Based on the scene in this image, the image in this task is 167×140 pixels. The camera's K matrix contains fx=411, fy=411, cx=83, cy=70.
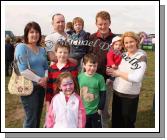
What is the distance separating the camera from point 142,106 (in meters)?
4.80

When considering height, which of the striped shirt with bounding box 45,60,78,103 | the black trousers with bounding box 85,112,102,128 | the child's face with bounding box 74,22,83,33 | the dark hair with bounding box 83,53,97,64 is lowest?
the black trousers with bounding box 85,112,102,128

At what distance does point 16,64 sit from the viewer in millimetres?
4469

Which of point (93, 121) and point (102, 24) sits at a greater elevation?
point (102, 24)

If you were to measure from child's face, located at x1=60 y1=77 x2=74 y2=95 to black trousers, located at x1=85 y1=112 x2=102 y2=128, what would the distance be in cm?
35

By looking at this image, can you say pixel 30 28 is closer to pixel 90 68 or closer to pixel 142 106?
pixel 90 68

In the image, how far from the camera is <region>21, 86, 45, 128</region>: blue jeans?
4.49 m

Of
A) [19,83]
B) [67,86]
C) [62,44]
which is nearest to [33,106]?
[19,83]

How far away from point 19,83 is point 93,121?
3.00 feet

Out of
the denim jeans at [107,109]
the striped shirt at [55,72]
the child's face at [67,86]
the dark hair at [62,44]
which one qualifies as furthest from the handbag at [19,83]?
the denim jeans at [107,109]

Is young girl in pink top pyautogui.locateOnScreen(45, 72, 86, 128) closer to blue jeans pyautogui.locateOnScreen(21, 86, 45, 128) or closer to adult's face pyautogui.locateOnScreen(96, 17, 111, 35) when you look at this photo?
blue jeans pyautogui.locateOnScreen(21, 86, 45, 128)

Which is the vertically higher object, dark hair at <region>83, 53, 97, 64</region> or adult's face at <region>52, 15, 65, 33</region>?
adult's face at <region>52, 15, 65, 33</region>

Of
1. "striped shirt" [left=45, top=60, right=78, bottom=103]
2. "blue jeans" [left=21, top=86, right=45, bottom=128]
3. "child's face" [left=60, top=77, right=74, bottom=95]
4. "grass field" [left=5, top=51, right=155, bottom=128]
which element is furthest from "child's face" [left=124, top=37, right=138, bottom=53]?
"blue jeans" [left=21, top=86, right=45, bottom=128]

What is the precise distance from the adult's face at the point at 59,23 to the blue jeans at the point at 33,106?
2.19 ft

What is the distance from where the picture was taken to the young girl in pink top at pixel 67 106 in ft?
14.5
